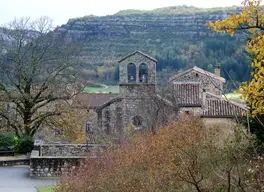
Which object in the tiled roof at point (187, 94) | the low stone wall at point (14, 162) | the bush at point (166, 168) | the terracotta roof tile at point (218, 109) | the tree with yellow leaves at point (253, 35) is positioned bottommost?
the low stone wall at point (14, 162)

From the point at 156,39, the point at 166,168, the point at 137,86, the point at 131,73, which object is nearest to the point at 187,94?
the point at 137,86

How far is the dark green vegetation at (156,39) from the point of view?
229 feet

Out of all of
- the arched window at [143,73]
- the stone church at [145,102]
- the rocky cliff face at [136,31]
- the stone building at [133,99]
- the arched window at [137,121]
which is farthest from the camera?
the rocky cliff face at [136,31]

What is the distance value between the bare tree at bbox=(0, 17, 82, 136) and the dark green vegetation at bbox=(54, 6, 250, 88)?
3199 cm

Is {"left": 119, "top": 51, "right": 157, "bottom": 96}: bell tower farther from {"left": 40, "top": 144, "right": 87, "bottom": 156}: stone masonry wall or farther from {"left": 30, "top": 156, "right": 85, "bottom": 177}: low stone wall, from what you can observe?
{"left": 30, "top": 156, "right": 85, "bottom": 177}: low stone wall

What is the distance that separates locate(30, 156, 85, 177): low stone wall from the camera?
22.1 metres

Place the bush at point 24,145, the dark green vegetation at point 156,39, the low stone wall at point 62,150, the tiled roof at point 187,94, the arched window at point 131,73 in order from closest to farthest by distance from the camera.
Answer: the low stone wall at point 62,150 < the bush at point 24,145 < the tiled roof at point 187,94 < the arched window at point 131,73 < the dark green vegetation at point 156,39

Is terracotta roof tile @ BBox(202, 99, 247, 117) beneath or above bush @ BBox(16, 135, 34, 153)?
above

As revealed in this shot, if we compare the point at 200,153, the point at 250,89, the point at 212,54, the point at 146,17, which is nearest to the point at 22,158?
the point at 200,153

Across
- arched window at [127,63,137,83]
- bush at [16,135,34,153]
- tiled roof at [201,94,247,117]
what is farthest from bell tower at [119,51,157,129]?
bush at [16,135,34,153]

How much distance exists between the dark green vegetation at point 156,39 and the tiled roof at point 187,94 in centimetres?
2537

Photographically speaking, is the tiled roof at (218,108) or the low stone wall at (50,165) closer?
the low stone wall at (50,165)

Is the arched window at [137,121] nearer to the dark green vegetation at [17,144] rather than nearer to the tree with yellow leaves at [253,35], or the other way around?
the dark green vegetation at [17,144]

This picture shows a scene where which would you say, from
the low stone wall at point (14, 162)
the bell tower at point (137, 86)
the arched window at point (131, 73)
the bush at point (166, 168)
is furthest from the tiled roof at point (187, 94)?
the bush at point (166, 168)
